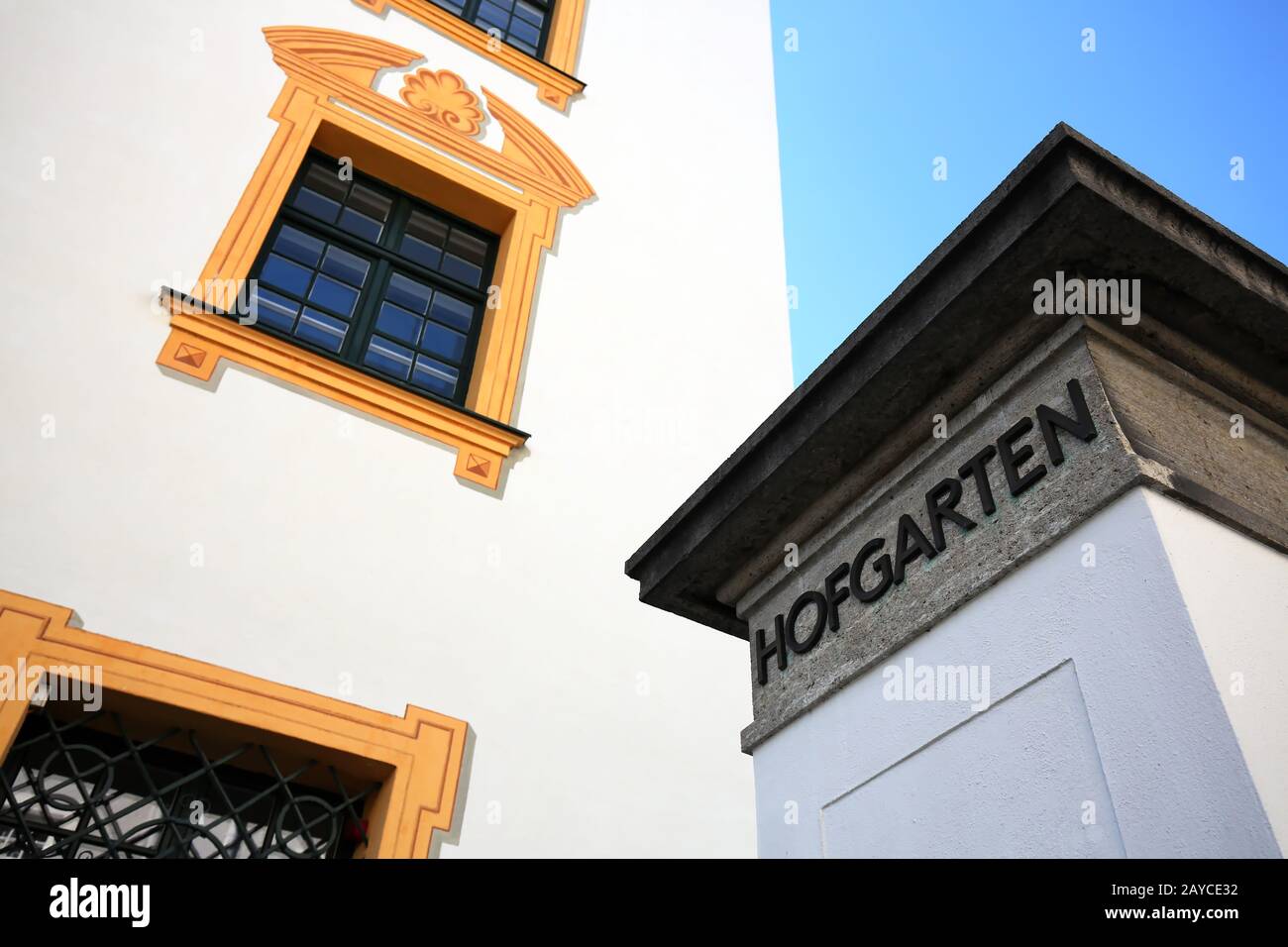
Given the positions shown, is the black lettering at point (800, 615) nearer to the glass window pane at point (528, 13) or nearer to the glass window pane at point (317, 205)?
the glass window pane at point (317, 205)

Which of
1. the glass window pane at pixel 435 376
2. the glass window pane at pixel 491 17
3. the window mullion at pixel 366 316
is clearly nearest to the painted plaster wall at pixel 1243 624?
the window mullion at pixel 366 316

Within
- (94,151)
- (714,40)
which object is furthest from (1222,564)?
(714,40)

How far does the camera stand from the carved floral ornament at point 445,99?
7.04 m

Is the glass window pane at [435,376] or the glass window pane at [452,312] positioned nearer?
the glass window pane at [435,376]

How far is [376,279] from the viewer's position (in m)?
6.17

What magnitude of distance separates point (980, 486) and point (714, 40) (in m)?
8.49

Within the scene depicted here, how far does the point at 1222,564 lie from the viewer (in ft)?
6.11

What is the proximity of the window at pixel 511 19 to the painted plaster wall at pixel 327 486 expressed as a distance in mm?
1771

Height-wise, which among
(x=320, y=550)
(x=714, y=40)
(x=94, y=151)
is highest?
(x=714, y=40)

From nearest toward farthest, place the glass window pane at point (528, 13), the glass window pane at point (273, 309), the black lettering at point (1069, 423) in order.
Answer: the black lettering at point (1069, 423) → the glass window pane at point (273, 309) → the glass window pane at point (528, 13)

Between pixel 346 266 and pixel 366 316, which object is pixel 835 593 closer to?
pixel 366 316

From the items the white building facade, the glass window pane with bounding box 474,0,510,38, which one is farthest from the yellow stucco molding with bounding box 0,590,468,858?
the glass window pane with bounding box 474,0,510,38

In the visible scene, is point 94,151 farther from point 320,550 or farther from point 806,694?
point 806,694
